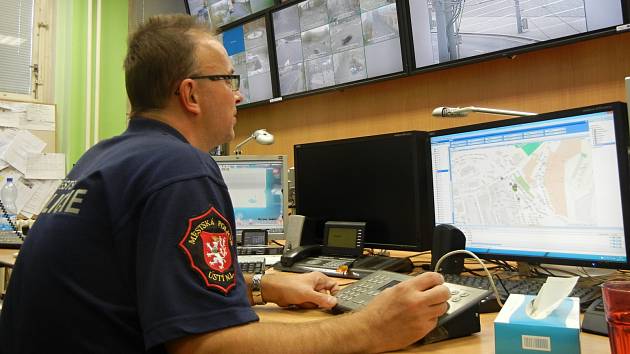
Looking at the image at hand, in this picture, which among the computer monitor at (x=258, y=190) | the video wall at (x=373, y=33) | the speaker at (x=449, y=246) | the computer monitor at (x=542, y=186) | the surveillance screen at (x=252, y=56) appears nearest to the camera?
the computer monitor at (x=542, y=186)

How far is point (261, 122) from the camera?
10.9 feet

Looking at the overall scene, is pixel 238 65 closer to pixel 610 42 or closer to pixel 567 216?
pixel 610 42

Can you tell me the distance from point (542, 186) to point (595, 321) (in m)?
0.40

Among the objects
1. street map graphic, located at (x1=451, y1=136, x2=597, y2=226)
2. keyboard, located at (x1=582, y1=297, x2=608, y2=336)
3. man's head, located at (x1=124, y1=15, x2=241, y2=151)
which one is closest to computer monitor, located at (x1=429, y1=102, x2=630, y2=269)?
street map graphic, located at (x1=451, y1=136, x2=597, y2=226)

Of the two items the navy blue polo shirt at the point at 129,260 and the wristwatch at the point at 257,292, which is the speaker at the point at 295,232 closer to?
the wristwatch at the point at 257,292

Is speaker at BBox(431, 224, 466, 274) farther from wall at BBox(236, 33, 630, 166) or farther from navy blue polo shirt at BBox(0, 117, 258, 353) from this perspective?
wall at BBox(236, 33, 630, 166)

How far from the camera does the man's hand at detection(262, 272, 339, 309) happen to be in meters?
1.11

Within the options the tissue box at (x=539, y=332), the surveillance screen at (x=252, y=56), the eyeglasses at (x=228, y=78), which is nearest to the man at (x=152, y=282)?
the tissue box at (x=539, y=332)

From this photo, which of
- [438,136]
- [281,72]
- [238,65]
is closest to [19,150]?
[238,65]

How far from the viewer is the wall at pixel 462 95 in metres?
1.99

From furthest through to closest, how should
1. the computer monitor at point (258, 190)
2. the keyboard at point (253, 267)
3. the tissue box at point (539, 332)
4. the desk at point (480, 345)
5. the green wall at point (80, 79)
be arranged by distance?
1. the green wall at point (80, 79)
2. the computer monitor at point (258, 190)
3. the keyboard at point (253, 267)
4. the desk at point (480, 345)
5. the tissue box at point (539, 332)

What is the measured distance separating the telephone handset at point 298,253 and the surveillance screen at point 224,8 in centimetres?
188

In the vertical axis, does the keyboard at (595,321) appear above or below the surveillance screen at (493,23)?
below

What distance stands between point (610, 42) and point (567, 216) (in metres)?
1.18
